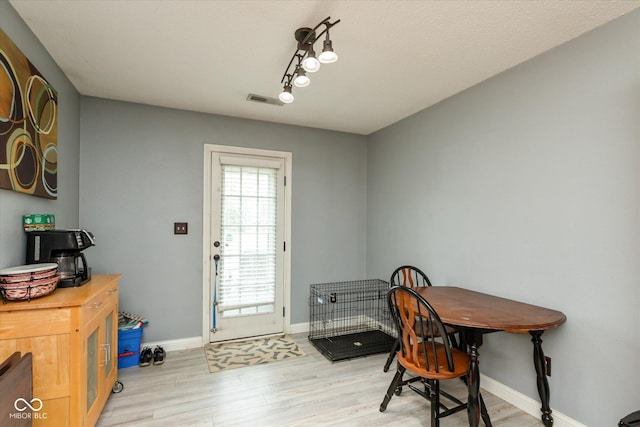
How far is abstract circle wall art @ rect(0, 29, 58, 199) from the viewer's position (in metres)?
1.63

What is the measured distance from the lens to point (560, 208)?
2047 mm

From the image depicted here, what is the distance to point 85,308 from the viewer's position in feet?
5.75

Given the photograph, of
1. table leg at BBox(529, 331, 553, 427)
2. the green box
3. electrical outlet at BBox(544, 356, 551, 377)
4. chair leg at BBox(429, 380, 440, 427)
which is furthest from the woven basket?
electrical outlet at BBox(544, 356, 551, 377)

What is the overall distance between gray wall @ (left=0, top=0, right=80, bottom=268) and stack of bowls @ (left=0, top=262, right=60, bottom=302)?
0.69ft

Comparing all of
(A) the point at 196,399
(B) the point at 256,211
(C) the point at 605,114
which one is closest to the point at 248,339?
(A) the point at 196,399

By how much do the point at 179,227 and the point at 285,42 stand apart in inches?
84.5

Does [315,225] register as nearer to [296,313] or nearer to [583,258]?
[296,313]

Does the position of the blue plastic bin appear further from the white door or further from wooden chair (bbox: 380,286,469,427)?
wooden chair (bbox: 380,286,469,427)

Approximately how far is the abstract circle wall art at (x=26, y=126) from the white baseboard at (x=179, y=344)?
5.56 ft

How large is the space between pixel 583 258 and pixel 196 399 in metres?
2.80

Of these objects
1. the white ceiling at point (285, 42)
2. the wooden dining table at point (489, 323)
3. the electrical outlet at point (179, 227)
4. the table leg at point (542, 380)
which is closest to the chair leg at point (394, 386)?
the wooden dining table at point (489, 323)

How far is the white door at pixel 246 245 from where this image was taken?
11.3 feet

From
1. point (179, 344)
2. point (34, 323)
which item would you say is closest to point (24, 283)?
point (34, 323)

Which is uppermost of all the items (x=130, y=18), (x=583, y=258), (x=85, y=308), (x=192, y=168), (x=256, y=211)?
(x=130, y=18)
